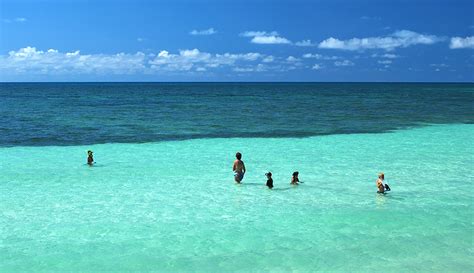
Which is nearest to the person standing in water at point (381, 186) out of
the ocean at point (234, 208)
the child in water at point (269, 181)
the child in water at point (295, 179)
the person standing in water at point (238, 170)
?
the ocean at point (234, 208)

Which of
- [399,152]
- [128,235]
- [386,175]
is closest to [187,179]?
[128,235]

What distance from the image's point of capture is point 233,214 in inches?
674

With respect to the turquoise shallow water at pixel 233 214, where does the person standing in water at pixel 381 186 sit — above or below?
above

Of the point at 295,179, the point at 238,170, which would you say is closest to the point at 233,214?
the point at 238,170

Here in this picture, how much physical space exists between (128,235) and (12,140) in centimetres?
2693

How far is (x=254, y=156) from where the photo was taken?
29891 millimetres

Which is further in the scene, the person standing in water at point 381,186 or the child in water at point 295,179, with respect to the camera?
the child in water at point 295,179

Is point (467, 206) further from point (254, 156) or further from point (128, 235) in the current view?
point (254, 156)

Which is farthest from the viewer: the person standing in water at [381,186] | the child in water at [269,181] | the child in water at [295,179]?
the child in water at [295,179]

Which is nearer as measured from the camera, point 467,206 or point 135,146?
point 467,206

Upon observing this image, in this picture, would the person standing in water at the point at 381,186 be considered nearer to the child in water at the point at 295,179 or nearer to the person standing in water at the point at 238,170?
the child in water at the point at 295,179

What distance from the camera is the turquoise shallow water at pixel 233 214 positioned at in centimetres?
1304

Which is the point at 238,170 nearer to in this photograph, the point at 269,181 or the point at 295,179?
the point at 269,181

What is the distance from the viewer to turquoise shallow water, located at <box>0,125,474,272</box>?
42.8ft
